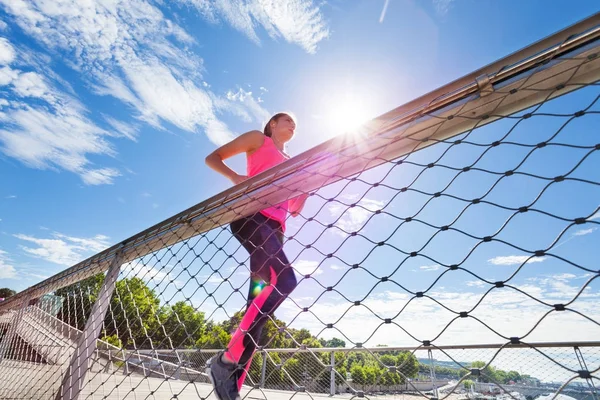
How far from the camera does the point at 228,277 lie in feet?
4.03

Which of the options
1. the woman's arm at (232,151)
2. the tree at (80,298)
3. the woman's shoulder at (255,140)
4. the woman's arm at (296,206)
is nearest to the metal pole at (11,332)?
the tree at (80,298)

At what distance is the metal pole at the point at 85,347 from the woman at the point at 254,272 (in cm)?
97

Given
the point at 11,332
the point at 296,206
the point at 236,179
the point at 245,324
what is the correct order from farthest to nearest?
the point at 11,332 → the point at 236,179 → the point at 296,206 → the point at 245,324

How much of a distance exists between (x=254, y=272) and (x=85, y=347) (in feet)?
4.05

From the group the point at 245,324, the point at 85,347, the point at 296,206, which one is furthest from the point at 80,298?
the point at 296,206

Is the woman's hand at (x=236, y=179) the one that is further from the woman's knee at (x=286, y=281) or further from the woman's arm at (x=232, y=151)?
the woman's knee at (x=286, y=281)

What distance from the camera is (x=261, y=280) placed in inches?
47.6

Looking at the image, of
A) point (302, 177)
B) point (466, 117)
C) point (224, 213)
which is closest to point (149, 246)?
point (224, 213)

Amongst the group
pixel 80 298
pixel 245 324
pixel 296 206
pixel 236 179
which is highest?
pixel 236 179

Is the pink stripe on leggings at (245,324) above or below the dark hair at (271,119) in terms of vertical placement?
below

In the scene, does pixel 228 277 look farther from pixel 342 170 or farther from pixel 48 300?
pixel 48 300

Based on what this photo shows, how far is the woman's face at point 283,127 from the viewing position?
1722mm

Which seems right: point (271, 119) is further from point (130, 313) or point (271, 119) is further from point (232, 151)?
point (130, 313)

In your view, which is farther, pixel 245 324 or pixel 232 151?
pixel 232 151
